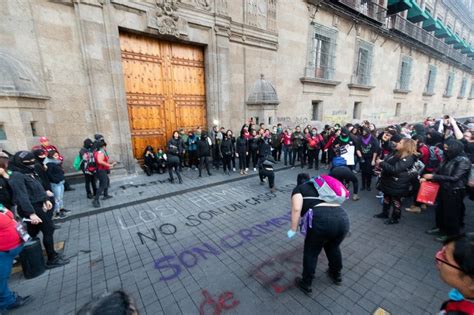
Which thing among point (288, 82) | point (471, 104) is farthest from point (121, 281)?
point (471, 104)

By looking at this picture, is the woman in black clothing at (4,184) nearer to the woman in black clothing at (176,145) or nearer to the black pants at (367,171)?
the woman in black clothing at (176,145)

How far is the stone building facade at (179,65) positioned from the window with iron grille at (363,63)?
0.25 ft

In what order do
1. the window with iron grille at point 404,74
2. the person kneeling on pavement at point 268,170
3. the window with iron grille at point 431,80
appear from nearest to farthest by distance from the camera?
the person kneeling on pavement at point 268,170 < the window with iron grille at point 404,74 < the window with iron grille at point 431,80

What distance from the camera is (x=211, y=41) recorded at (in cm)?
960

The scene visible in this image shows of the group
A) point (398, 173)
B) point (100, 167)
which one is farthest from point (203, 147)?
point (398, 173)

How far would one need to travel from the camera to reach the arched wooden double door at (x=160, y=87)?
27.7 ft

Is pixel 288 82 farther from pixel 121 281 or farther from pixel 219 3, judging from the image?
pixel 121 281

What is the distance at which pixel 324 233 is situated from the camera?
105 inches

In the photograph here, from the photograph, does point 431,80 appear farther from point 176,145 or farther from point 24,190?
point 24,190

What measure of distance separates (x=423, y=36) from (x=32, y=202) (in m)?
31.6

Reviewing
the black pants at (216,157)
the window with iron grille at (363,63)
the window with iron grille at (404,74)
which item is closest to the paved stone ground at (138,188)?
the black pants at (216,157)

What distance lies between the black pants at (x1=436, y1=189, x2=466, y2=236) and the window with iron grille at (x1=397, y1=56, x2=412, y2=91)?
71.4 feet

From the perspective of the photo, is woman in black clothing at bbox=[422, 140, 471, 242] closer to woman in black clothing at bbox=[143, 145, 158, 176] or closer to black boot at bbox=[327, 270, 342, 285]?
black boot at bbox=[327, 270, 342, 285]

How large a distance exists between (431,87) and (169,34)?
31.9 metres
